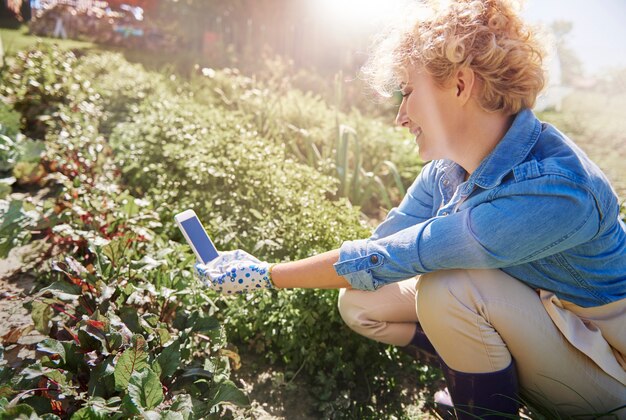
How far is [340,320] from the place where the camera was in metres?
2.08

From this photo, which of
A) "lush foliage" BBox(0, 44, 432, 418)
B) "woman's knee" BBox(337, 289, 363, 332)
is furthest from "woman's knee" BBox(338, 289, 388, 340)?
"lush foliage" BBox(0, 44, 432, 418)

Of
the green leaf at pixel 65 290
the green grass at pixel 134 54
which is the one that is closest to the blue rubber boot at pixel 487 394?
the green leaf at pixel 65 290

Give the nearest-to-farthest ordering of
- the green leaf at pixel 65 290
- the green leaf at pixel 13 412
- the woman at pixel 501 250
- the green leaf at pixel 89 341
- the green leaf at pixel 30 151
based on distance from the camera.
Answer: the green leaf at pixel 13 412 < the woman at pixel 501 250 < the green leaf at pixel 89 341 < the green leaf at pixel 65 290 < the green leaf at pixel 30 151

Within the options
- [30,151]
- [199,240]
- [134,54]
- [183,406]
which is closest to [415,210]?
[199,240]

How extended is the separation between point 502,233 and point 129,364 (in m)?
1.05

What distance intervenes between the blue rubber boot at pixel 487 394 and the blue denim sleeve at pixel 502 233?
1.11 ft

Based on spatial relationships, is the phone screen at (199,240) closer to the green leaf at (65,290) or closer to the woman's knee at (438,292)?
the green leaf at (65,290)

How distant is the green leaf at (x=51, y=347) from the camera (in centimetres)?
144

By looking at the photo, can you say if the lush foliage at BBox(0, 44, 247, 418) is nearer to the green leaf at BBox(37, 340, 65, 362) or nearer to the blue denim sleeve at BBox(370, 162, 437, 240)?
the green leaf at BBox(37, 340, 65, 362)

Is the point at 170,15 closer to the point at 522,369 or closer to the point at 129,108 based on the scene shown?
the point at 129,108

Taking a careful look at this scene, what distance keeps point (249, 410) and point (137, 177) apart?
6.25 ft

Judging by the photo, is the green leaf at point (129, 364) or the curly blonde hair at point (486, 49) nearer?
the green leaf at point (129, 364)

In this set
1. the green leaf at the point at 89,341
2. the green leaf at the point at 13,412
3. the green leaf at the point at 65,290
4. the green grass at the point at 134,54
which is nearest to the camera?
the green leaf at the point at 13,412

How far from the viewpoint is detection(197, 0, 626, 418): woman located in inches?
55.1
